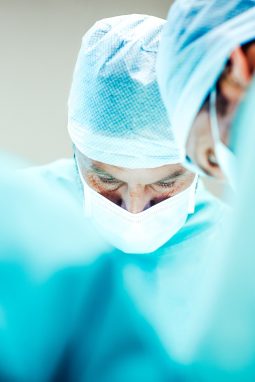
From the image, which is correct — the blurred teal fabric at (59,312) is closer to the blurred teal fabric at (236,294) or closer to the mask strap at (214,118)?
the blurred teal fabric at (236,294)

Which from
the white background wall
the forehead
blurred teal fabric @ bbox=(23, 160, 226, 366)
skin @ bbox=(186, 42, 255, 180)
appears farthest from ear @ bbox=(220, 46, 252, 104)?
the white background wall

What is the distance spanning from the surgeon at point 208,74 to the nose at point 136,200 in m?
0.31

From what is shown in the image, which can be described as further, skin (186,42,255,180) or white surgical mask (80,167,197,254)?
white surgical mask (80,167,197,254)

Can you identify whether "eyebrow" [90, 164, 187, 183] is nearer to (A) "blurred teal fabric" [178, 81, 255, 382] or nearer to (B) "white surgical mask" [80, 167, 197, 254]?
(B) "white surgical mask" [80, 167, 197, 254]

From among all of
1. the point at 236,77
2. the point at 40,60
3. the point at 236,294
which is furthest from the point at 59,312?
the point at 40,60

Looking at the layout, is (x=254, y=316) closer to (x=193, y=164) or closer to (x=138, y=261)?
(x=193, y=164)

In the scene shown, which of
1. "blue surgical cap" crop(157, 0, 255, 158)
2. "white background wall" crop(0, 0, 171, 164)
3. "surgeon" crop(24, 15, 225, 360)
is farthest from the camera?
"white background wall" crop(0, 0, 171, 164)

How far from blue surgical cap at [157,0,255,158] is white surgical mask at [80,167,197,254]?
359 millimetres

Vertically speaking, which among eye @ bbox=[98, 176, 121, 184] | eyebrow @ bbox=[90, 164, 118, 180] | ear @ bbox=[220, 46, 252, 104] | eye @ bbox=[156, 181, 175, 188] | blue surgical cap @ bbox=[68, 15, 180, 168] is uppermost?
ear @ bbox=[220, 46, 252, 104]

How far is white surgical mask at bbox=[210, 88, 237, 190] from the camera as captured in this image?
0.72 m

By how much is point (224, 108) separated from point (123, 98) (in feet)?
1.29

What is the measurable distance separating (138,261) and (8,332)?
1.19 ft

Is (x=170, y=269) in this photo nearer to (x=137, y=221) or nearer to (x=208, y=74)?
(x=137, y=221)

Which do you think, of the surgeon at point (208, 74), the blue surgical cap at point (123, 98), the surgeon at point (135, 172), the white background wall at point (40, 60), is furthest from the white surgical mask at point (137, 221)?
the white background wall at point (40, 60)
